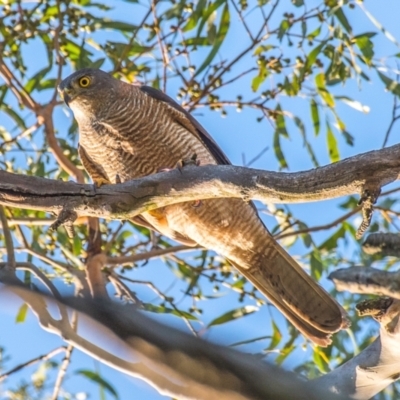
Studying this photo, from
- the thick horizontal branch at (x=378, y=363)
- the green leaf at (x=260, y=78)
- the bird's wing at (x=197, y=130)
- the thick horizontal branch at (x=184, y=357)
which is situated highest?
the green leaf at (x=260, y=78)

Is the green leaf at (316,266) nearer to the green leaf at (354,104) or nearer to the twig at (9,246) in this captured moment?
the green leaf at (354,104)

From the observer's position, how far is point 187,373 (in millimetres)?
793

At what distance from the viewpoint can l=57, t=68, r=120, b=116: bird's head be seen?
149 inches

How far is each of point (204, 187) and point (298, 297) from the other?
3.87ft

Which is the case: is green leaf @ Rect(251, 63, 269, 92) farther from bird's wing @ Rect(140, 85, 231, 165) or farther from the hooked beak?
the hooked beak

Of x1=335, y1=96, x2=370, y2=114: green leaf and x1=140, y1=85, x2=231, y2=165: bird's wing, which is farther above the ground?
x1=335, y1=96, x2=370, y2=114: green leaf

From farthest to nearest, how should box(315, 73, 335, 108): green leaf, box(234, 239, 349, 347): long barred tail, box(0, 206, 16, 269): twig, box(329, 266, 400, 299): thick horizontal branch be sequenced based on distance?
box(315, 73, 335, 108): green leaf < box(234, 239, 349, 347): long barred tail < box(0, 206, 16, 269): twig < box(329, 266, 400, 299): thick horizontal branch

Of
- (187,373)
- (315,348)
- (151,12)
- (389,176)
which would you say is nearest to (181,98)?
(151,12)

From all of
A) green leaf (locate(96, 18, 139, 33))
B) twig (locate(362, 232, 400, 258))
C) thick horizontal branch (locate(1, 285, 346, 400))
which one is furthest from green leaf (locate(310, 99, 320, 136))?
thick horizontal branch (locate(1, 285, 346, 400))

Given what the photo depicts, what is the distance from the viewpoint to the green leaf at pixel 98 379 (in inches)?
140

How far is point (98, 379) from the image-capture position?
355cm

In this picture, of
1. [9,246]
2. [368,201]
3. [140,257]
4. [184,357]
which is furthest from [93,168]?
[184,357]

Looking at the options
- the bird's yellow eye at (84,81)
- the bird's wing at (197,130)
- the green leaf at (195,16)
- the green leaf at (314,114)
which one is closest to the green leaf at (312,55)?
the green leaf at (314,114)

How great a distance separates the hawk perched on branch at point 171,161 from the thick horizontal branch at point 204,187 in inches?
38.2
